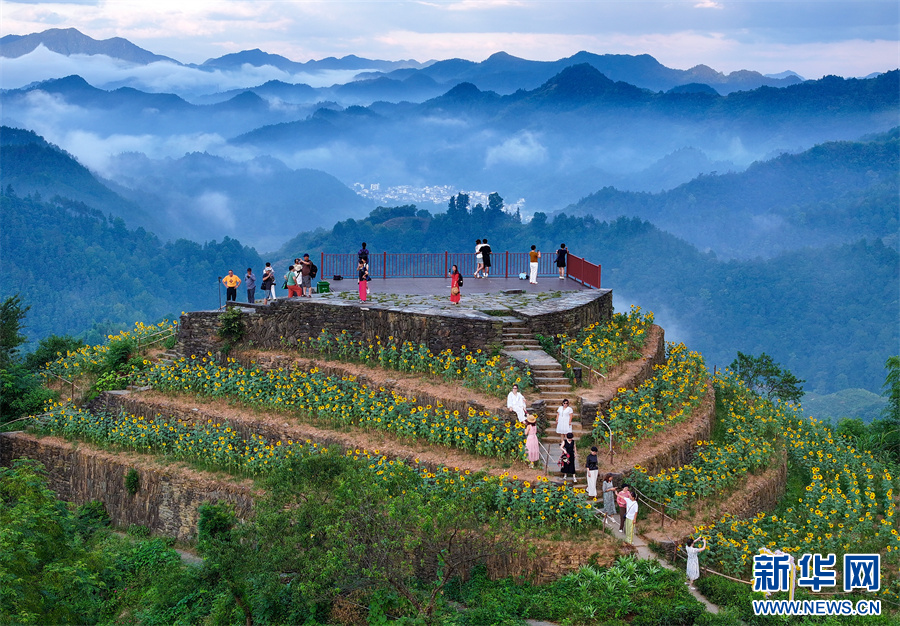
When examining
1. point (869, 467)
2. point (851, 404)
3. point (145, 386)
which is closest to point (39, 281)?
point (851, 404)

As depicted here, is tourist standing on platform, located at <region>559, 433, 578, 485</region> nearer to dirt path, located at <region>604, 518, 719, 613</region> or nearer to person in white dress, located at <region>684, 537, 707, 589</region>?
dirt path, located at <region>604, 518, 719, 613</region>

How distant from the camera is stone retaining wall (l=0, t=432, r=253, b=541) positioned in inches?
730

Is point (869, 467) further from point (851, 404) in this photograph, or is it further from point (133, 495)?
point (851, 404)

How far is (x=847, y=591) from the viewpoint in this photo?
581 inches

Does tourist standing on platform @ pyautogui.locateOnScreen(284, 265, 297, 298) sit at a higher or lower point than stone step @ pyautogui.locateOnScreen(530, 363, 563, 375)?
higher

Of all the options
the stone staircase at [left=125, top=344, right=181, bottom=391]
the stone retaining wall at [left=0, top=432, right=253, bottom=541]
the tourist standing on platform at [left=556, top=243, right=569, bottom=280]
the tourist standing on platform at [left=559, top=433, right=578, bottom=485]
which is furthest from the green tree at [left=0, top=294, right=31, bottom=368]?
the tourist standing on platform at [left=559, top=433, right=578, bottom=485]

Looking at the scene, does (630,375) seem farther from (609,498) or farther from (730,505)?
(609,498)

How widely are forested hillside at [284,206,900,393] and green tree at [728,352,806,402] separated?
55.1 meters

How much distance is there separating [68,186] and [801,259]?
8413cm

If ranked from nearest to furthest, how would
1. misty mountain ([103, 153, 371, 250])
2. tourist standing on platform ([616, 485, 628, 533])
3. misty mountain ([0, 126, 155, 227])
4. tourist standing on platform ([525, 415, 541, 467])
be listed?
tourist standing on platform ([616, 485, 628, 533]) → tourist standing on platform ([525, 415, 541, 467]) → misty mountain ([0, 126, 155, 227]) → misty mountain ([103, 153, 371, 250])

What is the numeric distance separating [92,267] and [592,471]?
289 ft

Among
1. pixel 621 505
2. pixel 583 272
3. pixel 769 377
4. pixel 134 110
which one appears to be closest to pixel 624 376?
pixel 621 505

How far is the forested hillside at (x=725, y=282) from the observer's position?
290 ft

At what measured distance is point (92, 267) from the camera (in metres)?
95.9
